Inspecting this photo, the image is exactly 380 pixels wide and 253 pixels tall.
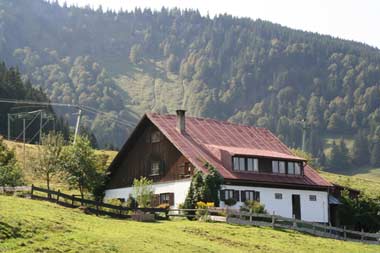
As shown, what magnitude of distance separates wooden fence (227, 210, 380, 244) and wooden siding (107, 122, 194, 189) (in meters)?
8.51

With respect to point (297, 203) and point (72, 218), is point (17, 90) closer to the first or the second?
point (297, 203)

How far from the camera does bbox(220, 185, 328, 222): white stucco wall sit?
62.2m

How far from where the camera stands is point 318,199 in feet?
219

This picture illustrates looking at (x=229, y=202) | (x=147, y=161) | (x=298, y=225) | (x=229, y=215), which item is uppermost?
(x=147, y=161)

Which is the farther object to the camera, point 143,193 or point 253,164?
point 253,164

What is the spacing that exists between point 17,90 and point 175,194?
261 ft

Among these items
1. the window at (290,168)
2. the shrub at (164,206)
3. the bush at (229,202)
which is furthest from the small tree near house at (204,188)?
the window at (290,168)

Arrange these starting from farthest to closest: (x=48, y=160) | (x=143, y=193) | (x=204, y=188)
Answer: (x=48, y=160)
(x=143, y=193)
(x=204, y=188)

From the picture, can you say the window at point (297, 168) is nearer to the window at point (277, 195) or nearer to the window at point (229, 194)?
the window at point (277, 195)

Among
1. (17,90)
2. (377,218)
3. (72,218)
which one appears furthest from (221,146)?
(17,90)

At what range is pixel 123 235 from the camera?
3928cm

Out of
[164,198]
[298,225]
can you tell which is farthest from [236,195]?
[164,198]

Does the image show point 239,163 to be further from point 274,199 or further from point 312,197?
point 312,197

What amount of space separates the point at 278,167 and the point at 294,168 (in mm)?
2160
